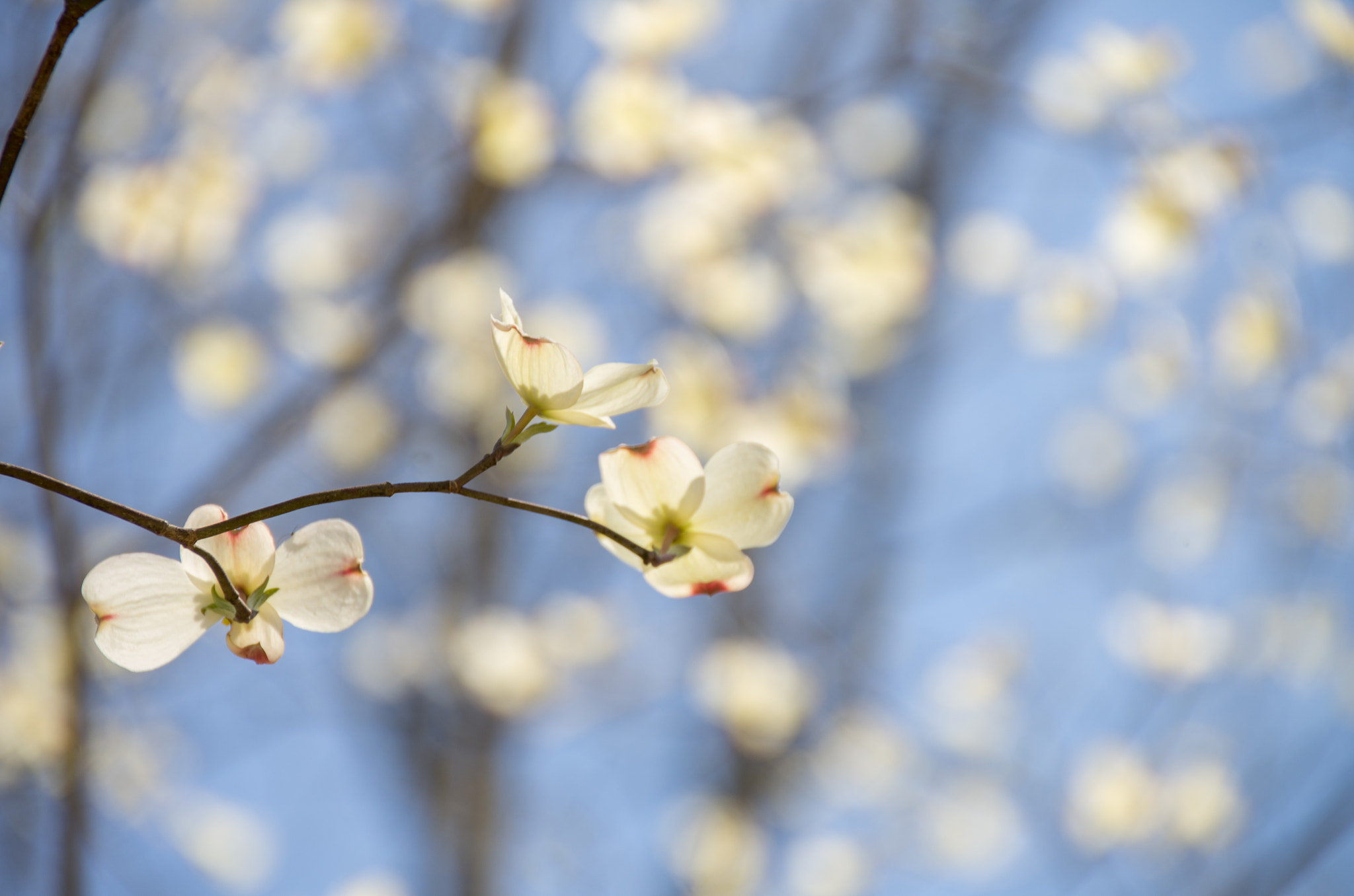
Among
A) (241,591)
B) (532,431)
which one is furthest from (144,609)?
(532,431)

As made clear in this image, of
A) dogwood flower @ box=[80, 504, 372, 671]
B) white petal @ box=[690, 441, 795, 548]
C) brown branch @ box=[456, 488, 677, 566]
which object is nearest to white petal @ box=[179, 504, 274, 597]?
dogwood flower @ box=[80, 504, 372, 671]

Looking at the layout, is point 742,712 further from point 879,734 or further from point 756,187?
point 756,187

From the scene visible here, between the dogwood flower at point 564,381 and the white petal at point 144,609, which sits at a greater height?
the dogwood flower at point 564,381

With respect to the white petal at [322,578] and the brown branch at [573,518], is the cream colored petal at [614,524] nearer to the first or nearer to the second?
the brown branch at [573,518]

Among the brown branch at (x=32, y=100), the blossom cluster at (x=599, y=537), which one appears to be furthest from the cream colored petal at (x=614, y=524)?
the brown branch at (x=32, y=100)

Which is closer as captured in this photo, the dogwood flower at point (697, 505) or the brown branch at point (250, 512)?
the brown branch at point (250, 512)

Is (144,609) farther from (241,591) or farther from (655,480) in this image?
(655,480)

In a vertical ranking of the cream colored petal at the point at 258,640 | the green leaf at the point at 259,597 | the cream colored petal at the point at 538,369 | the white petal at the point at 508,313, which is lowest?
the cream colored petal at the point at 258,640

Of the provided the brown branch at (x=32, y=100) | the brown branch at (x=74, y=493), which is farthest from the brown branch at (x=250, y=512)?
the brown branch at (x=32, y=100)
